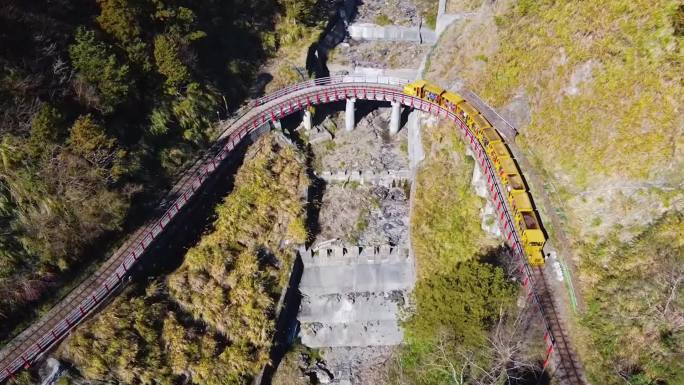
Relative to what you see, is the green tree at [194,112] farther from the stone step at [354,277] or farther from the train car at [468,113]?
the train car at [468,113]

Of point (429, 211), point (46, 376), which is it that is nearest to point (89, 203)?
point (46, 376)

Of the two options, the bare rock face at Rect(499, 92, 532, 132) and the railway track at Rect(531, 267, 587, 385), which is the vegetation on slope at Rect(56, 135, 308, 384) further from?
the bare rock face at Rect(499, 92, 532, 132)

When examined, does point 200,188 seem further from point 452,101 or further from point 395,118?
point 452,101

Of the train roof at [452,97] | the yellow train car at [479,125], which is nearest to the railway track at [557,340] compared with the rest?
the yellow train car at [479,125]

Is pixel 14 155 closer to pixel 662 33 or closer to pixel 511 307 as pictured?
pixel 511 307

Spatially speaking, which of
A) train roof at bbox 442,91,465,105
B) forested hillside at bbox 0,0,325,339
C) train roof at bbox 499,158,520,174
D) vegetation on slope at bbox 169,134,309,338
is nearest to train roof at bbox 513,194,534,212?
train roof at bbox 499,158,520,174
